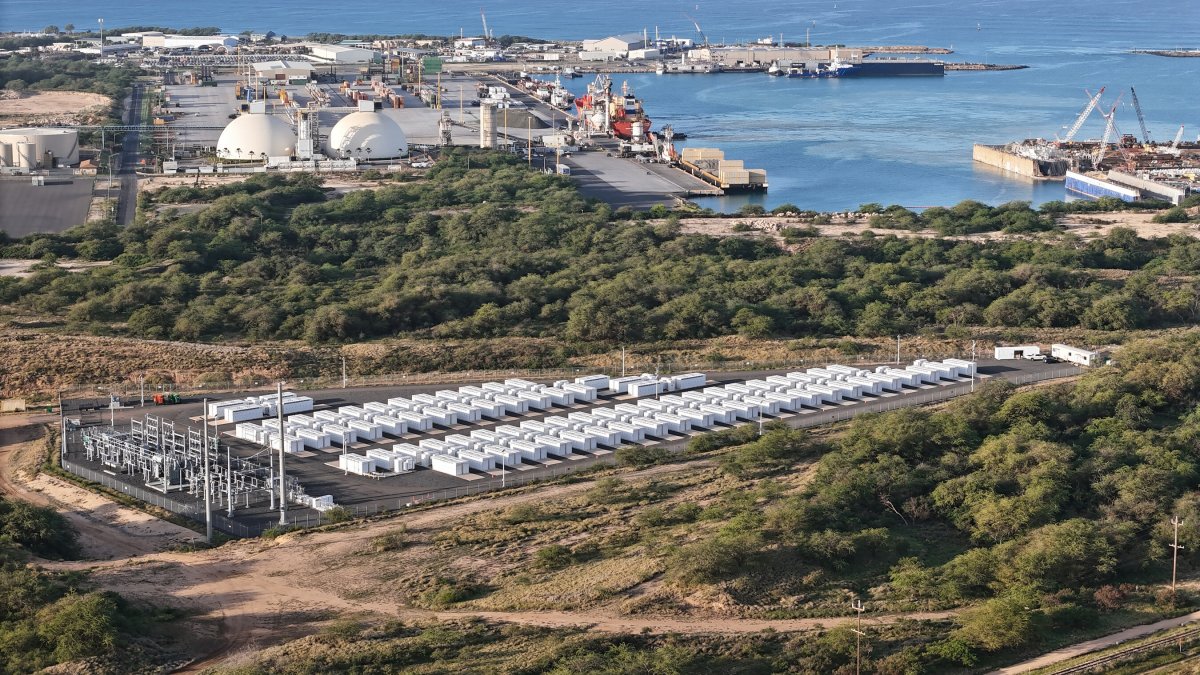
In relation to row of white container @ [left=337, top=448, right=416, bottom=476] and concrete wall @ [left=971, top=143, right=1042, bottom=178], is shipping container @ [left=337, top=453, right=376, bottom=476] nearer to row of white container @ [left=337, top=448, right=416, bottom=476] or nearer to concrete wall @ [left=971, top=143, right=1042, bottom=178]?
row of white container @ [left=337, top=448, right=416, bottom=476]

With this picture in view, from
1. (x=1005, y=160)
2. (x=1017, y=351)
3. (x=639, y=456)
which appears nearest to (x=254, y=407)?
(x=639, y=456)

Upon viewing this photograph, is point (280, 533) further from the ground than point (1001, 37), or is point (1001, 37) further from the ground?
point (1001, 37)

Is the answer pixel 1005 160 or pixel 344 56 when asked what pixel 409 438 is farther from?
pixel 344 56

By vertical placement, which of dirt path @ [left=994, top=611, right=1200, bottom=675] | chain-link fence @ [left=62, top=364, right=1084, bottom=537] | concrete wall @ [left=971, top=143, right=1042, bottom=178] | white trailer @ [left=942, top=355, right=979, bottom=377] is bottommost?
dirt path @ [left=994, top=611, right=1200, bottom=675]

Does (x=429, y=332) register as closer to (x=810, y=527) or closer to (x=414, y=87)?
(x=810, y=527)

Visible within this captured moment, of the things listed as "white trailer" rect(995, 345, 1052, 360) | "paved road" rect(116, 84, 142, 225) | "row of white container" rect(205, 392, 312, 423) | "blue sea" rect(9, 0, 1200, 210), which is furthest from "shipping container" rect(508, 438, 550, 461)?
"paved road" rect(116, 84, 142, 225)

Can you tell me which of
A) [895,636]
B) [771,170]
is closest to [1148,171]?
[771,170]
